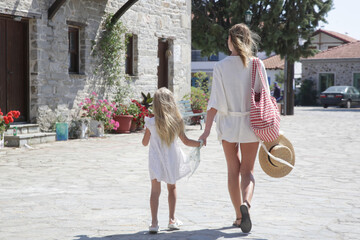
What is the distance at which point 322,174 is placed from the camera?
763cm

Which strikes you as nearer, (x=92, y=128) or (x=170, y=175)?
(x=170, y=175)

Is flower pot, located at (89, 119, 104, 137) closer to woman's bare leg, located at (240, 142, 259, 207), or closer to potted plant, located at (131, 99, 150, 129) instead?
potted plant, located at (131, 99, 150, 129)

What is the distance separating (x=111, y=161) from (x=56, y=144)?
9.28 feet

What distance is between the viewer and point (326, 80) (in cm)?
4094

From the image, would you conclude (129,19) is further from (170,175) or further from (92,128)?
(170,175)

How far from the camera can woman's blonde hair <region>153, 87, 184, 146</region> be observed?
4.51m

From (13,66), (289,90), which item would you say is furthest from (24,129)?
(289,90)

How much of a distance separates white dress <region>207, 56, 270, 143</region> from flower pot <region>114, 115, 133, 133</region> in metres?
9.58

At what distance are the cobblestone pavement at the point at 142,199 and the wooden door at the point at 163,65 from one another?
298 inches

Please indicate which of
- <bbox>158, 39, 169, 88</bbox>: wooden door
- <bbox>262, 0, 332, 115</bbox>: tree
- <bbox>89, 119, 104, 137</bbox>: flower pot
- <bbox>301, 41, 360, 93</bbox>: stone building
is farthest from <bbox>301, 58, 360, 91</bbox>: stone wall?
<bbox>89, 119, 104, 137</bbox>: flower pot

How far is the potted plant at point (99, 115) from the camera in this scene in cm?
1304

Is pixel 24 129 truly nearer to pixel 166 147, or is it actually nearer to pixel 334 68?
pixel 166 147

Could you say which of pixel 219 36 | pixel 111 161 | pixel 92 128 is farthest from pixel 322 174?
pixel 219 36

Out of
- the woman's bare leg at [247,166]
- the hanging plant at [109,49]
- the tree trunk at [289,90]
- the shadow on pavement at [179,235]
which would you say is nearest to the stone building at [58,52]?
the hanging plant at [109,49]
